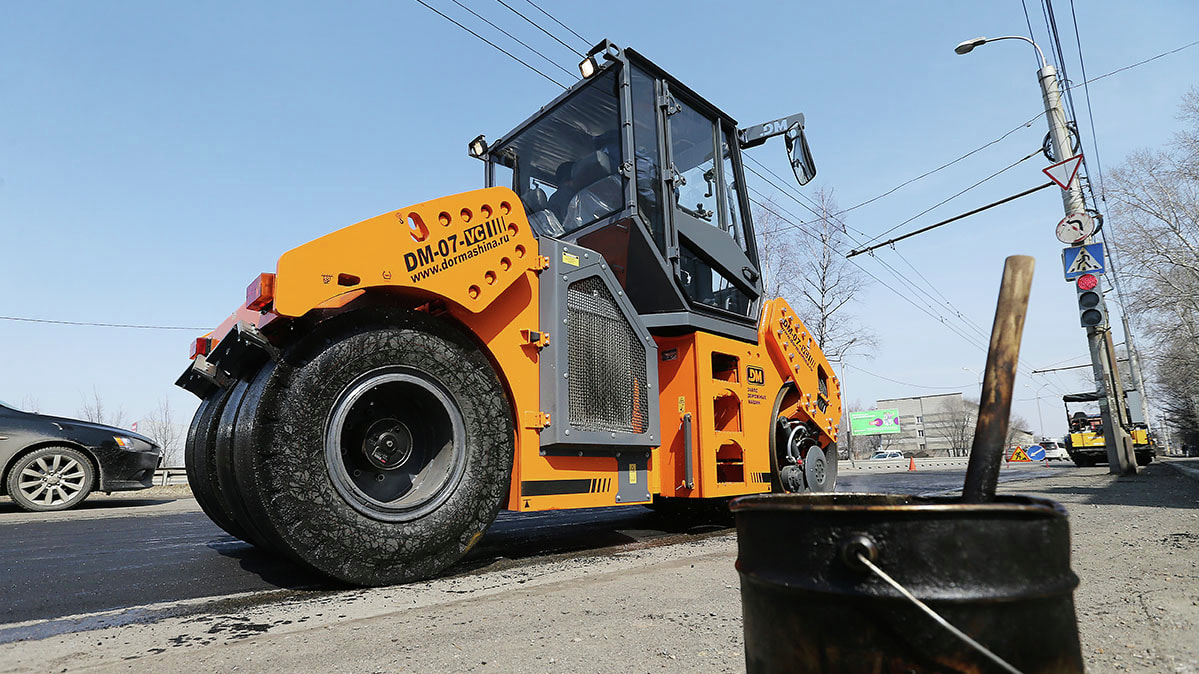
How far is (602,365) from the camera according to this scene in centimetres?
434

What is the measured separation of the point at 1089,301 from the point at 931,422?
81446 mm

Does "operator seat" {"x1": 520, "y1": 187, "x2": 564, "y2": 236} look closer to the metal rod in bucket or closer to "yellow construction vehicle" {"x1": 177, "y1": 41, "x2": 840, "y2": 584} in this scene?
"yellow construction vehicle" {"x1": 177, "y1": 41, "x2": 840, "y2": 584}

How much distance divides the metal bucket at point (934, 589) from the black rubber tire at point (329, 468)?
238 cm

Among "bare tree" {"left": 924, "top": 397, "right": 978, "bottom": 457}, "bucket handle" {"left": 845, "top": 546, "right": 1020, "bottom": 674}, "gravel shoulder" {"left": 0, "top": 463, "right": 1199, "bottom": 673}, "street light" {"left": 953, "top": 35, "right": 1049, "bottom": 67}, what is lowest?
"gravel shoulder" {"left": 0, "top": 463, "right": 1199, "bottom": 673}

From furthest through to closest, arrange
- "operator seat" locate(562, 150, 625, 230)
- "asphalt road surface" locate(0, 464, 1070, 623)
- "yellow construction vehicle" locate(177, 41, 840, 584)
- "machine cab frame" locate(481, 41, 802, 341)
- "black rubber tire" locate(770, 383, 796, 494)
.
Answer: "black rubber tire" locate(770, 383, 796, 494)
"operator seat" locate(562, 150, 625, 230)
"machine cab frame" locate(481, 41, 802, 341)
"asphalt road surface" locate(0, 464, 1070, 623)
"yellow construction vehicle" locate(177, 41, 840, 584)

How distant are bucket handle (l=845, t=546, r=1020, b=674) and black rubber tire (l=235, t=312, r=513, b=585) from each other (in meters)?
2.51

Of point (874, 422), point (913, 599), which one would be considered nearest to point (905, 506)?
point (913, 599)

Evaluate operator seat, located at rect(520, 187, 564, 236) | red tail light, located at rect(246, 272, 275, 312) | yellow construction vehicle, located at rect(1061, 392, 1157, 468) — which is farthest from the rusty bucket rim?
yellow construction vehicle, located at rect(1061, 392, 1157, 468)

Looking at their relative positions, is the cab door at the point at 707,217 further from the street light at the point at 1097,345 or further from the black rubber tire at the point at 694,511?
the street light at the point at 1097,345

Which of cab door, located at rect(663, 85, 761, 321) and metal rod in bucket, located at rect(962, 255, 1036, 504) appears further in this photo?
cab door, located at rect(663, 85, 761, 321)

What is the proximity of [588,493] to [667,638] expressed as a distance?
6.30 ft

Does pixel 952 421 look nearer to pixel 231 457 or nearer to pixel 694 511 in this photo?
pixel 694 511

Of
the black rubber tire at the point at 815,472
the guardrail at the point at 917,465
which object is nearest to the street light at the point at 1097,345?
the black rubber tire at the point at 815,472

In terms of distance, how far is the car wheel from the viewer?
746cm
